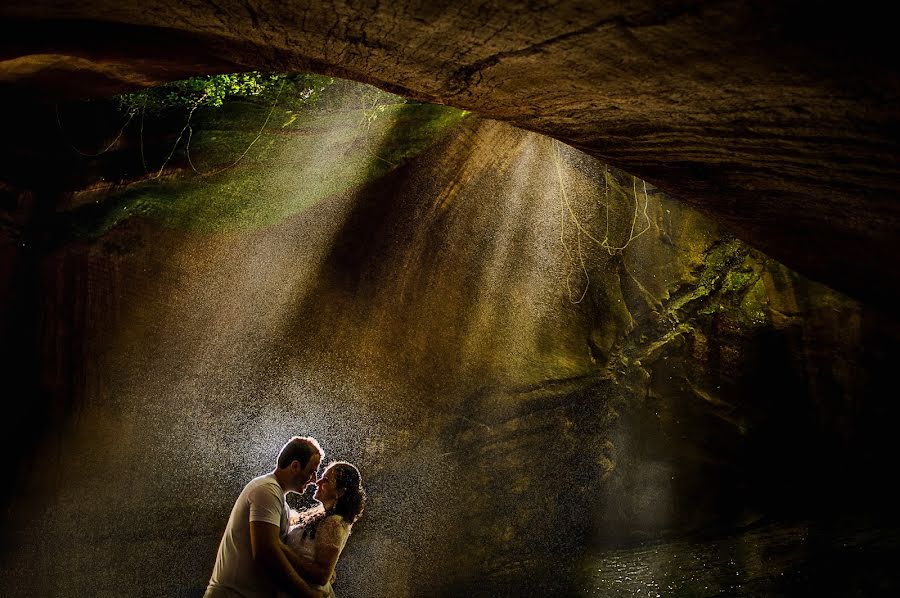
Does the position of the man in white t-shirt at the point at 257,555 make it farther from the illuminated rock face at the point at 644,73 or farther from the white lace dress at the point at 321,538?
the illuminated rock face at the point at 644,73

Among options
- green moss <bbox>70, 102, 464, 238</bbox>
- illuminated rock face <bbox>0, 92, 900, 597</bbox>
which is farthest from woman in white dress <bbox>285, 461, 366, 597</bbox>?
green moss <bbox>70, 102, 464, 238</bbox>

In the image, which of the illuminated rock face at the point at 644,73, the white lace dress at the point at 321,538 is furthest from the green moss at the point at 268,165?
the white lace dress at the point at 321,538

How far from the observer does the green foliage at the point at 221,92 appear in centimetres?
697

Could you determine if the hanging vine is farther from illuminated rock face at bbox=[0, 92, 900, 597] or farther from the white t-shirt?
the white t-shirt

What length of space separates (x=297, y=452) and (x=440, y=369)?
348 centimetres

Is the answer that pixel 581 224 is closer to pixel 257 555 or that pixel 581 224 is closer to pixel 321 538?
pixel 321 538

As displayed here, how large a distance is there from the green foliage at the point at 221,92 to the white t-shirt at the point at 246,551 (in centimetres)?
607

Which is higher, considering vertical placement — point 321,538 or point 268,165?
point 268,165

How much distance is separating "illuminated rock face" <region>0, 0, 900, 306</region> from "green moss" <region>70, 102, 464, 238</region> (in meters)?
3.55

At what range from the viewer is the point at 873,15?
1.16 m

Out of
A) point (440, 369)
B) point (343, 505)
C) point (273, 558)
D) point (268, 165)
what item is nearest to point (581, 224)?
point (440, 369)

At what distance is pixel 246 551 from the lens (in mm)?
2975

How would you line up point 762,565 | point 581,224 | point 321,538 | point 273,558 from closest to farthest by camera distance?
1. point 273,558
2. point 321,538
3. point 762,565
4. point 581,224

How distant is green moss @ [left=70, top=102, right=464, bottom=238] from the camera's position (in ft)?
21.3
